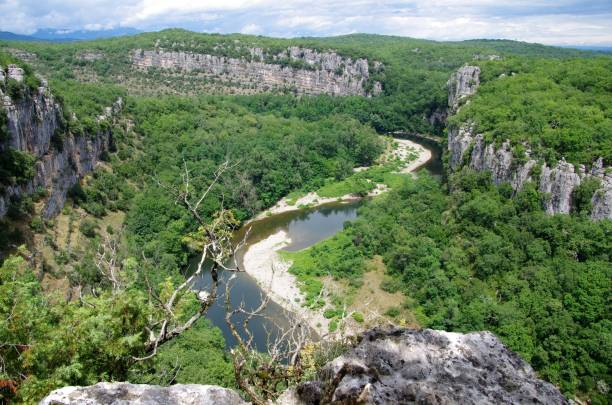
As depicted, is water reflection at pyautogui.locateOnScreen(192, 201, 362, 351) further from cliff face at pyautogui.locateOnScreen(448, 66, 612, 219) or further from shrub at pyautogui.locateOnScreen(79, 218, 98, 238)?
cliff face at pyautogui.locateOnScreen(448, 66, 612, 219)

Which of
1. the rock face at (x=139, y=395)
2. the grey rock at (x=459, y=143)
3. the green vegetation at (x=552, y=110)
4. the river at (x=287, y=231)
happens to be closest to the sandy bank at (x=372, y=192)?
the river at (x=287, y=231)

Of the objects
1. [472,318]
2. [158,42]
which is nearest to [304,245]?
[472,318]

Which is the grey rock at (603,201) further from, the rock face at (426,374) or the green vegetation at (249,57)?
the green vegetation at (249,57)

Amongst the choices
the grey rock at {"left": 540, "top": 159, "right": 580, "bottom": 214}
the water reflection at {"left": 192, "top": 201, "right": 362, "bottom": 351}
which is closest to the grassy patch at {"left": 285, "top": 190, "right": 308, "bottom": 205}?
the water reflection at {"left": 192, "top": 201, "right": 362, "bottom": 351}

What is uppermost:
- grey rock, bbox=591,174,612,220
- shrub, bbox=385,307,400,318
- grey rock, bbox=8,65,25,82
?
grey rock, bbox=8,65,25,82

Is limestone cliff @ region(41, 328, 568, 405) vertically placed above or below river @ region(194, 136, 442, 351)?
above

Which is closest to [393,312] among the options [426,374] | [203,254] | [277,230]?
[277,230]
